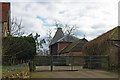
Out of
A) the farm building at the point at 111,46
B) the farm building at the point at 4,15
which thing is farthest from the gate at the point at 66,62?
the farm building at the point at 4,15

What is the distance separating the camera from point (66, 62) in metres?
20.1

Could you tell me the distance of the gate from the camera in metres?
17.9

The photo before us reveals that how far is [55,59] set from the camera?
18.4m

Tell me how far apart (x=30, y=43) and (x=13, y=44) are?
321 cm

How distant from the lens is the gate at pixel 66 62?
17873 millimetres

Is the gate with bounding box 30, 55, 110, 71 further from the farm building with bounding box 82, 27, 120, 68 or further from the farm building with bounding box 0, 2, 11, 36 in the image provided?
the farm building with bounding box 0, 2, 11, 36

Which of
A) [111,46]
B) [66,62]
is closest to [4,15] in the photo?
[66,62]

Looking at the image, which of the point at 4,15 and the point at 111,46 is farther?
the point at 4,15

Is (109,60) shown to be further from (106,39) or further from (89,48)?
(89,48)

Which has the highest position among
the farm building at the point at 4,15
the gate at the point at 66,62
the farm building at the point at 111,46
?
the farm building at the point at 4,15

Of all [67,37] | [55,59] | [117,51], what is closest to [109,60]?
[117,51]

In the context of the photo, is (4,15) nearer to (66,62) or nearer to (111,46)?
(66,62)

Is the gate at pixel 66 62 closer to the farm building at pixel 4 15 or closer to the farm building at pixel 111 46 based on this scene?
the farm building at pixel 111 46

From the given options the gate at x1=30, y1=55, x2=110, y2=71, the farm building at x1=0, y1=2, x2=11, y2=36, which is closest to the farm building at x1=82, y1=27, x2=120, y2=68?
the gate at x1=30, y1=55, x2=110, y2=71
